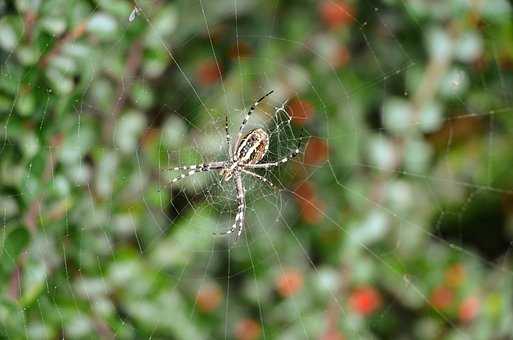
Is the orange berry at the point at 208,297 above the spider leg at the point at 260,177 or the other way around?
the other way around

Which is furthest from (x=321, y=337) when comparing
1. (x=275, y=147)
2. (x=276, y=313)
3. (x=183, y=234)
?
(x=275, y=147)

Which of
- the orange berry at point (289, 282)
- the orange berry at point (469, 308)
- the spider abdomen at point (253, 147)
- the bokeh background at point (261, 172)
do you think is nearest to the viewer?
the bokeh background at point (261, 172)

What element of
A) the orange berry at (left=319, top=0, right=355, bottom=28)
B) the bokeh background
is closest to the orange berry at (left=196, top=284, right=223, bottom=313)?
the bokeh background

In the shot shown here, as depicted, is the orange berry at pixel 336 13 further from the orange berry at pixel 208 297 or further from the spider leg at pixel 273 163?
the orange berry at pixel 208 297

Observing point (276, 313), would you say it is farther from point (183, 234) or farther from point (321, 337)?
point (183, 234)

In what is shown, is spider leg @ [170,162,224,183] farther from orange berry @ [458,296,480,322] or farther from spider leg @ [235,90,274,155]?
orange berry @ [458,296,480,322]

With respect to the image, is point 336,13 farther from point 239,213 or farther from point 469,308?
point 469,308

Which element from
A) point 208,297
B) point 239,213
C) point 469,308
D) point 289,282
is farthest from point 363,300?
point 239,213

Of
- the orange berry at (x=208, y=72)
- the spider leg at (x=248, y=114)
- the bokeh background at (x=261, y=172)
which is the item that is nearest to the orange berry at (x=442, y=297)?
the bokeh background at (x=261, y=172)
